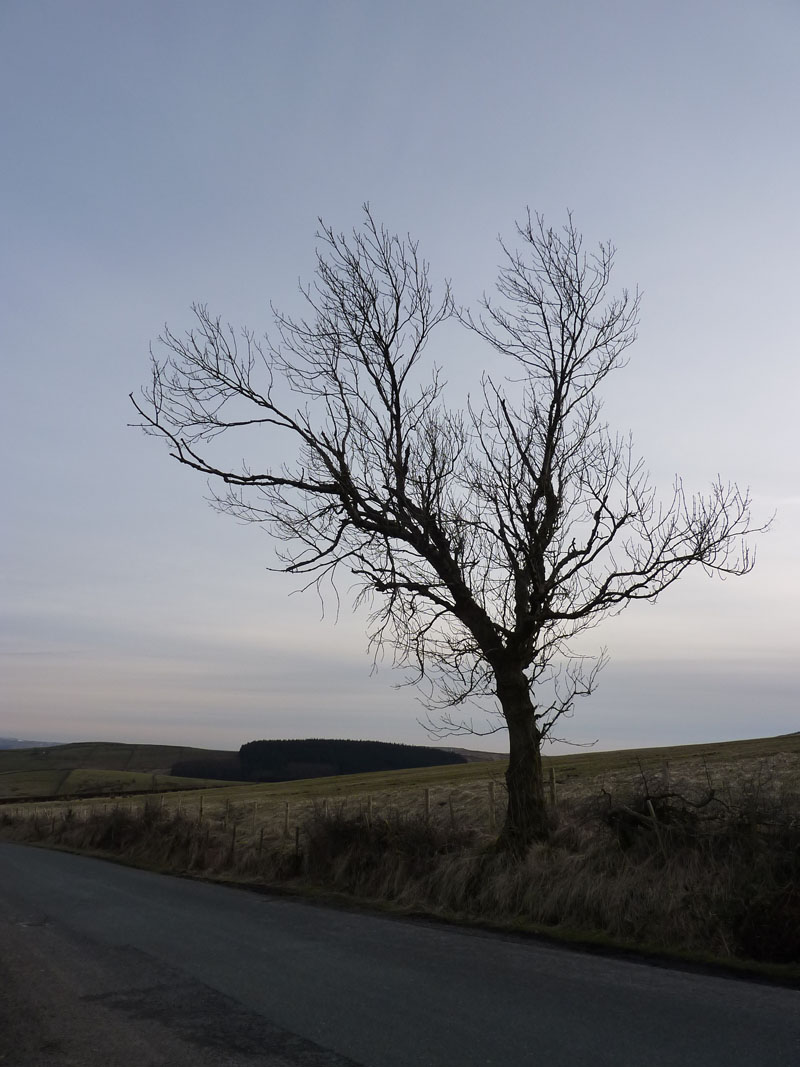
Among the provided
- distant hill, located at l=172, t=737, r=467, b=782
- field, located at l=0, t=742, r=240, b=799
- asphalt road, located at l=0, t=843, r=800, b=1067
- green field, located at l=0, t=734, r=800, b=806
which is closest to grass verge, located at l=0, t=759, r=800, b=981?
asphalt road, located at l=0, t=843, r=800, b=1067

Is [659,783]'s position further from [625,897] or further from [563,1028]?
[563,1028]

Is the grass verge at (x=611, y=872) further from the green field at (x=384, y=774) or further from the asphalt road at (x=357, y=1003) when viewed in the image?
the green field at (x=384, y=774)

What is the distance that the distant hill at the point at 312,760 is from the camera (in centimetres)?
14825

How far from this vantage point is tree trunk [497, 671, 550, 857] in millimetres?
13883

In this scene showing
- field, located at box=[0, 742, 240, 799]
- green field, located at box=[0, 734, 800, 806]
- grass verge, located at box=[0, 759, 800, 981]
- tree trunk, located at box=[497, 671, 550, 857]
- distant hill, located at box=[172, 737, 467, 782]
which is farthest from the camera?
distant hill, located at box=[172, 737, 467, 782]

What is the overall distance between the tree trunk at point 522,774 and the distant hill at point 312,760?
133m

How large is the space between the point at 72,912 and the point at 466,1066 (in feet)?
32.9

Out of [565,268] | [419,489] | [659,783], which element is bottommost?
[659,783]

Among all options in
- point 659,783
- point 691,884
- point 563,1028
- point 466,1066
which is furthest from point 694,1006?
point 659,783

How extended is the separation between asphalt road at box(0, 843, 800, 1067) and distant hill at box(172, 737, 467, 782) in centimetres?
13745

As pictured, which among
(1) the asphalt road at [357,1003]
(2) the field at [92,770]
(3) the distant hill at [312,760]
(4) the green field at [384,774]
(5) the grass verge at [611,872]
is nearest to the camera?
(1) the asphalt road at [357,1003]

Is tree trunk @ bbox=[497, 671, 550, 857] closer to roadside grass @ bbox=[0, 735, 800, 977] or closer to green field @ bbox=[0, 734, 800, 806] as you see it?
roadside grass @ bbox=[0, 735, 800, 977]

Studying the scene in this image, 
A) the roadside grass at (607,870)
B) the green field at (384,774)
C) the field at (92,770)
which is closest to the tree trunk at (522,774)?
the roadside grass at (607,870)

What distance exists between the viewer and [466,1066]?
18.2ft
